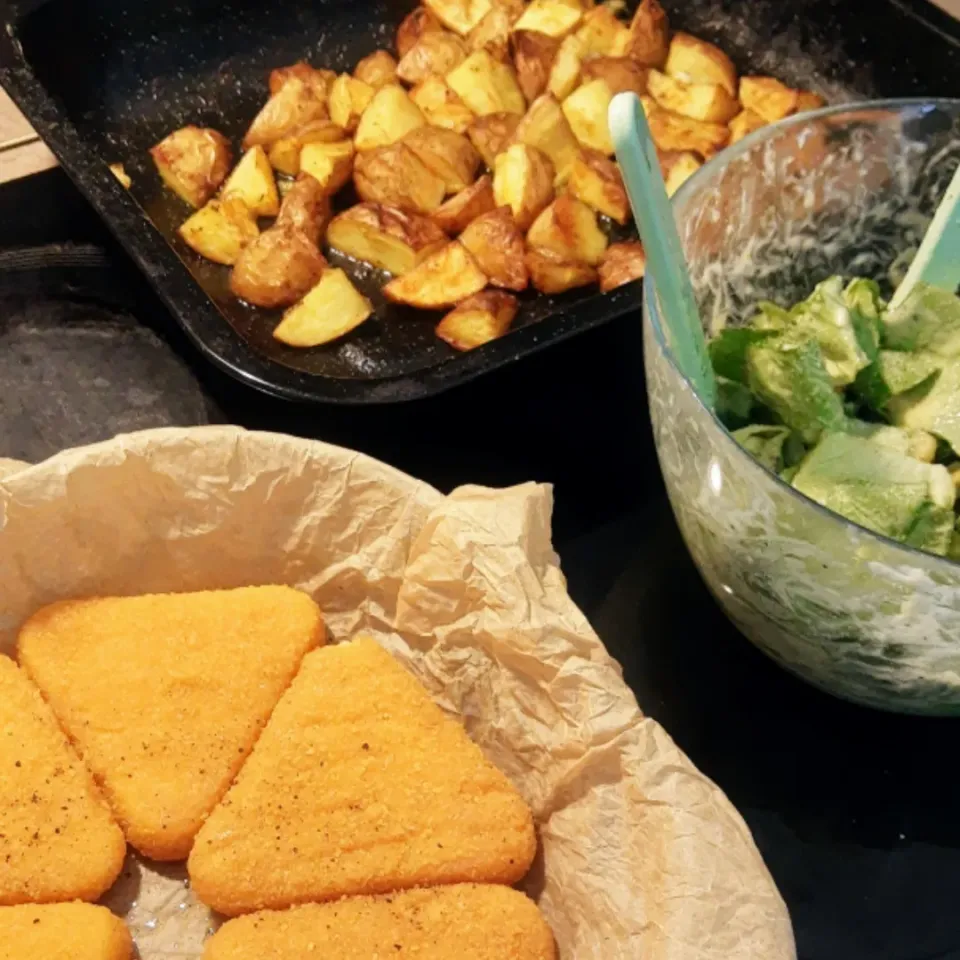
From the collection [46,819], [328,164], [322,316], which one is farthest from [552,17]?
[46,819]

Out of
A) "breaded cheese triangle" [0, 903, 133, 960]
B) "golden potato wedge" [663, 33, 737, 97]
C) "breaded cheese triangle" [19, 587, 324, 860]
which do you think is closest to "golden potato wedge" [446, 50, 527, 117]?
"golden potato wedge" [663, 33, 737, 97]

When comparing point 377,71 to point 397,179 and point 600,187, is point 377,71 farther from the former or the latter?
point 600,187

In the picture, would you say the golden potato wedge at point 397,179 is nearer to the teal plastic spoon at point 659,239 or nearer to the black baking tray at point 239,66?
the black baking tray at point 239,66

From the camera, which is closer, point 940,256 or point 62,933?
point 62,933

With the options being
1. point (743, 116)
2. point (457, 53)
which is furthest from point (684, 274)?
point (457, 53)

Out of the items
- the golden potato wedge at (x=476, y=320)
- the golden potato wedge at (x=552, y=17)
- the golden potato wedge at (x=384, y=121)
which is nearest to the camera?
the golden potato wedge at (x=476, y=320)

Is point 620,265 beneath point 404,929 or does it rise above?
above

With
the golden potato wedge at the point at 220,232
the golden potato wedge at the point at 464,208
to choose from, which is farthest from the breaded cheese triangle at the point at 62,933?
the golden potato wedge at the point at 464,208

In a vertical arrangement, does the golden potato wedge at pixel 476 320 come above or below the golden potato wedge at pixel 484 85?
below
